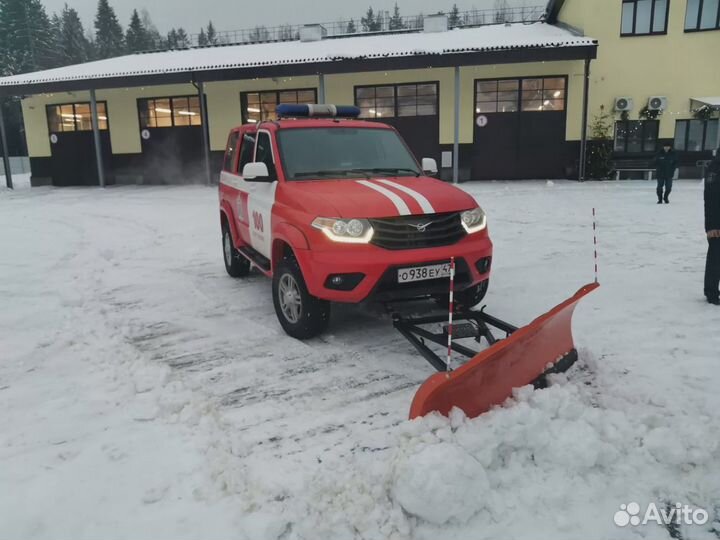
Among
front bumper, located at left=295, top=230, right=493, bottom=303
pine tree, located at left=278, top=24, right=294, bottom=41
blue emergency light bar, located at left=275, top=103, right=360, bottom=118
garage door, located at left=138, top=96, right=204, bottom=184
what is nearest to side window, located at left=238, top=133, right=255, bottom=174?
blue emergency light bar, located at left=275, top=103, right=360, bottom=118

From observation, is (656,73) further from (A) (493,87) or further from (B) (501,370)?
(B) (501,370)

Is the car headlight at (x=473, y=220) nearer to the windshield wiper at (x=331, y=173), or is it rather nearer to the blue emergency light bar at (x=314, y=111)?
the windshield wiper at (x=331, y=173)

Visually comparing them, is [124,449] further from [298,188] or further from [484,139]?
[484,139]

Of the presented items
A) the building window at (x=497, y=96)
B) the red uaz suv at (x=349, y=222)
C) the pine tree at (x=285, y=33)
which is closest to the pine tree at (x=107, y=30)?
the pine tree at (x=285, y=33)

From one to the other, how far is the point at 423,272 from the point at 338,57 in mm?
15786

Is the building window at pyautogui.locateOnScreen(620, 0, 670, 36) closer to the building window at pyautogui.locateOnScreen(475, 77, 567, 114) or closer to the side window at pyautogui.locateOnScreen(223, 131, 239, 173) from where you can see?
the building window at pyautogui.locateOnScreen(475, 77, 567, 114)

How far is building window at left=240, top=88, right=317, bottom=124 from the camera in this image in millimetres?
21078

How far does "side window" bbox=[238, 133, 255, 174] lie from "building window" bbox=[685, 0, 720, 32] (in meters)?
19.3

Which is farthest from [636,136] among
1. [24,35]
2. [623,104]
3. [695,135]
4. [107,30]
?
[107,30]

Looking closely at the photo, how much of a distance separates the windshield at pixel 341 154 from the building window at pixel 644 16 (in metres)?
17.9

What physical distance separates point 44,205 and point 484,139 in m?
15.4

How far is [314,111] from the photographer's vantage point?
6434 millimetres

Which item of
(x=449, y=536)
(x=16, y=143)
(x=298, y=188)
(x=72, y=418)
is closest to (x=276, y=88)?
(x=298, y=188)

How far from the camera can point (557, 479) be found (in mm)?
2762
